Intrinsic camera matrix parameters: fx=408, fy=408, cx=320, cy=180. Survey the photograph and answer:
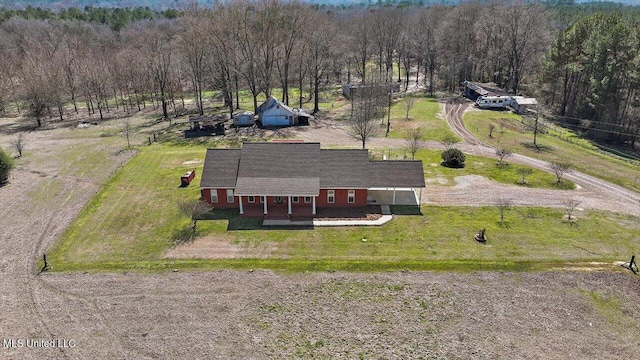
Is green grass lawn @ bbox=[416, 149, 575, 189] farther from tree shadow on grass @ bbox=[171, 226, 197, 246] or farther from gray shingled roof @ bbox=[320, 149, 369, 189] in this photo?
tree shadow on grass @ bbox=[171, 226, 197, 246]

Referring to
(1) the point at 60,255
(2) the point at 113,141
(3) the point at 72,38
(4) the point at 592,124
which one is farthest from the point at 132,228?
(3) the point at 72,38

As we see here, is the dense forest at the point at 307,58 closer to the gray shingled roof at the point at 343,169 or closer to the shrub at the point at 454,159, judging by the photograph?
the shrub at the point at 454,159

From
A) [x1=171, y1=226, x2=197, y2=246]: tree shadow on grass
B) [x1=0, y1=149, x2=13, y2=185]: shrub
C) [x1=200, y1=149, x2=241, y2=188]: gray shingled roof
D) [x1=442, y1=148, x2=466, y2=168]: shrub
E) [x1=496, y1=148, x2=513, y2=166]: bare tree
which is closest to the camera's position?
[x1=171, y1=226, x2=197, y2=246]: tree shadow on grass

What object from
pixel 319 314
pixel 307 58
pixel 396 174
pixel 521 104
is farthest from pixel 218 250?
pixel 521 104

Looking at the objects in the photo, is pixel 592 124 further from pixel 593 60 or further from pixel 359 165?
pixel 359 165

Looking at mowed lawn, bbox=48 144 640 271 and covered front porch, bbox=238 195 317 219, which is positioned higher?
covered front porch, bbox=238 195 317 219

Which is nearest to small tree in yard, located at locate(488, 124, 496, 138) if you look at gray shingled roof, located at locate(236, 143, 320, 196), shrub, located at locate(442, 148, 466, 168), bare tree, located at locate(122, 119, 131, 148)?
shrub, located at locate(442, 148, 466, 168)
